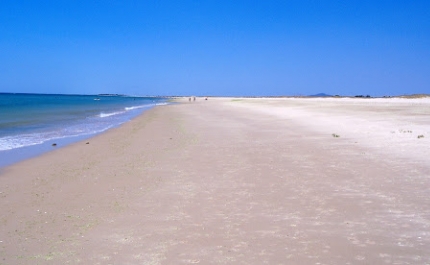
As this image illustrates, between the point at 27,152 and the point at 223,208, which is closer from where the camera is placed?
the point at 223,208

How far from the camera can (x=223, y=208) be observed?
6992 millimetres

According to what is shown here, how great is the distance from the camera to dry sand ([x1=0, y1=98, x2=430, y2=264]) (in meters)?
5.09

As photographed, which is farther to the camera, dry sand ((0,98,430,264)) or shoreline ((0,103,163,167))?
shoreline ((0,103,163,167))

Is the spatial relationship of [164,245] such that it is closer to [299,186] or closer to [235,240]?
[235,240]

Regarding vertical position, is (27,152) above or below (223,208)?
below

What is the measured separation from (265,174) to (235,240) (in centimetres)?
438

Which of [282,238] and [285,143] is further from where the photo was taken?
[285,143]

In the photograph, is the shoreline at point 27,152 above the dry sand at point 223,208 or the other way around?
the other way around

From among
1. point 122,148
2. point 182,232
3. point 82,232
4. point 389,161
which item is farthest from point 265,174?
point 122,148

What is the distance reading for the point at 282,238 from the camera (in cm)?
550

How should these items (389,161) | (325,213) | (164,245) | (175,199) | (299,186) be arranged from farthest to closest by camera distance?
(389,161) → (299,186) → (175,199) → (325,213) → (164,245)

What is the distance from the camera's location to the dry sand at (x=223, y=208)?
509 centimetres

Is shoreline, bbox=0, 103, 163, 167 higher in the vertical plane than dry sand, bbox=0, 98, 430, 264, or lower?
lower

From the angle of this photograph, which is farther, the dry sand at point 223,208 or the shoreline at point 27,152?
the shoreline at point 27,152
